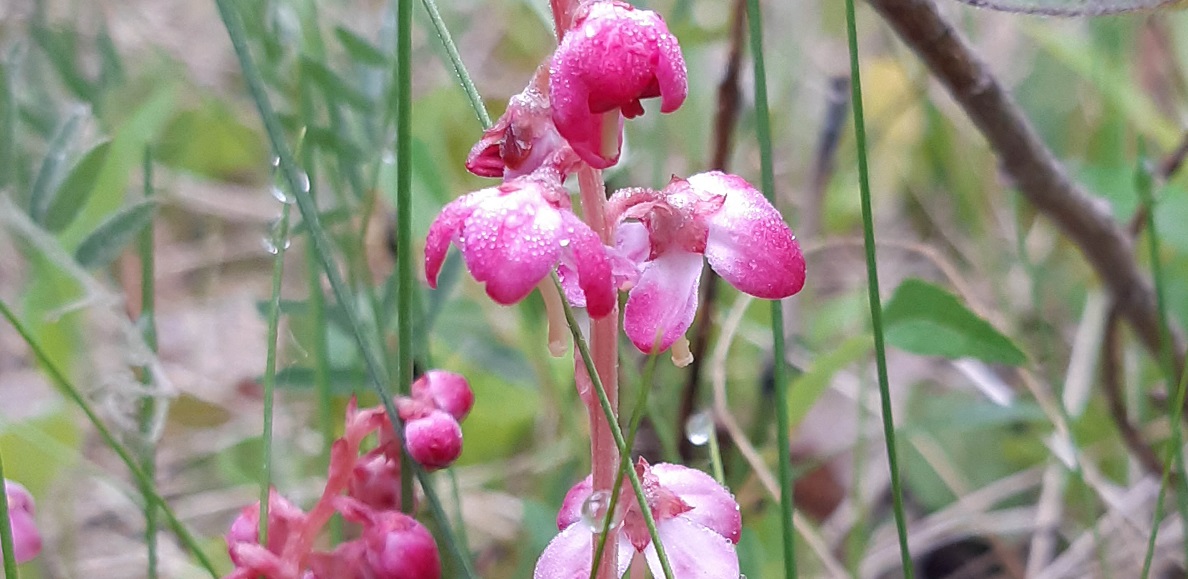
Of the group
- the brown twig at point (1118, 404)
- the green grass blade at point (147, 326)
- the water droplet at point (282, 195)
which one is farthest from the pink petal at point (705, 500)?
the brown twig at point (1118, 404)

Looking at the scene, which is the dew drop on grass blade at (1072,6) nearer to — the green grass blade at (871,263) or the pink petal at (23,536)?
the green grass blade at (871,263)

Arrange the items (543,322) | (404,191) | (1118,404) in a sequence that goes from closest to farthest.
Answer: (404,191)
(1118,404)
(543,322)

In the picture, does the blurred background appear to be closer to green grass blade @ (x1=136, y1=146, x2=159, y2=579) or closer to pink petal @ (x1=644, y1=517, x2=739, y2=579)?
green grass blade @ (x1=136, y1=146, x2=159, y2=579)

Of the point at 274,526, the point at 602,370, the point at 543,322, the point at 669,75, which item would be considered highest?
the point at 669,75

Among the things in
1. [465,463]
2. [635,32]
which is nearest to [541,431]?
[465,463]

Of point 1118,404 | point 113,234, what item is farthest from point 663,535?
point 1118,404

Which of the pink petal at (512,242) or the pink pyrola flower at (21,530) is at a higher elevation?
the pink petal at (512,242)

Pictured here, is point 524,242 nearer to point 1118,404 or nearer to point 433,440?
point 433,440
